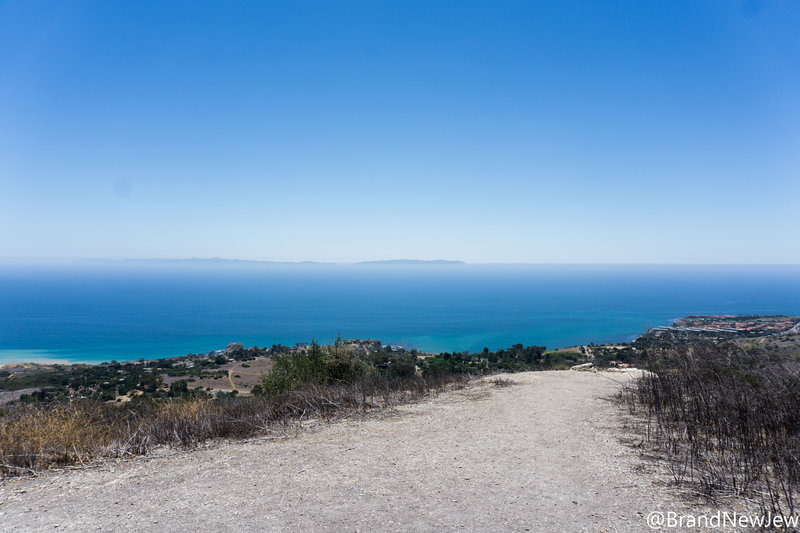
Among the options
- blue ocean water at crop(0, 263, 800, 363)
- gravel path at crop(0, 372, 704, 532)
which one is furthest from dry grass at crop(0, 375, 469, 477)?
blue ocean water at crop(0, 263, 800, 363)

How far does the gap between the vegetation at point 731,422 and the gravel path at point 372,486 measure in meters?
0.64

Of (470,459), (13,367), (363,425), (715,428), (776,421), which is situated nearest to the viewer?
(776,421)

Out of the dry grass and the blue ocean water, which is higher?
the dry grass

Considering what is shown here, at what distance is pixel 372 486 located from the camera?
15.6 feet

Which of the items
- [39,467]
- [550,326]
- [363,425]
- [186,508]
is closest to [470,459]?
[363,425]

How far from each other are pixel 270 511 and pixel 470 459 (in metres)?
2.80

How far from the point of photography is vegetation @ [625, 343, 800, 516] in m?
4.26

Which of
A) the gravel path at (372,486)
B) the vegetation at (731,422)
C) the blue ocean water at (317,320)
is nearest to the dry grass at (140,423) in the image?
the gravel path at (372,486)

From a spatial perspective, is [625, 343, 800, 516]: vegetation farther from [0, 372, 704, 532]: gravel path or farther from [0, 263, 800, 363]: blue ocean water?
[0, 263, 800, 363]: blue ocean water

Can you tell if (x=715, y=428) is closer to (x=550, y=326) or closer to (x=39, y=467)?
(x=39, y=467)

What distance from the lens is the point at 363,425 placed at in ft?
25.2

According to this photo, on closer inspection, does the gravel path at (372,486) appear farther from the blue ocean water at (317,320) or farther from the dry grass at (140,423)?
the blue ocean water at (317,320)

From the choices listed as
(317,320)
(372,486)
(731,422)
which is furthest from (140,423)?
(317,320)

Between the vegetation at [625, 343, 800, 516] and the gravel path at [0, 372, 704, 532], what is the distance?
0.64m
